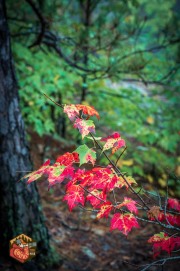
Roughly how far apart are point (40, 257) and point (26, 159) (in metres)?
1.09

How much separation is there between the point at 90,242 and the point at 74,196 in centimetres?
212

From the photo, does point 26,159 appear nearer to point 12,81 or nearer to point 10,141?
point 10,141

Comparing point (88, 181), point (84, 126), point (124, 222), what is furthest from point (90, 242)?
point (84, 126)

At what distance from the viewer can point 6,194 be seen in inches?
97.8

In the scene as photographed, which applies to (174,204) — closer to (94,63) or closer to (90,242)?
(90,242)

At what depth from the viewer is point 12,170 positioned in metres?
2.46

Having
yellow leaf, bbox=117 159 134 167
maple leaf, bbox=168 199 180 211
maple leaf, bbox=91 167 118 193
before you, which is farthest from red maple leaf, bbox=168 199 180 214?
yellow leaf, bbox=117 159 134 167

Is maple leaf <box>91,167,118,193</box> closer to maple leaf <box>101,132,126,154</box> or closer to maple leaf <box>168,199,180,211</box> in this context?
maple leaf <box>101,132,126,154</box>

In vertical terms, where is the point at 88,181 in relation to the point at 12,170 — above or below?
below

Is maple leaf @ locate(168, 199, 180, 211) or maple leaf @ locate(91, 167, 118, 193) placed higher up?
maple leaf @ locate(91, 167, 118, 193)

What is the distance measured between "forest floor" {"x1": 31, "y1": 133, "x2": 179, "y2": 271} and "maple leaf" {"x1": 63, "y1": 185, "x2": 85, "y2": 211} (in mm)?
1539

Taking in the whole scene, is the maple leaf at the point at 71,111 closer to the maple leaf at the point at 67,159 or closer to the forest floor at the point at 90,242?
the maple leaf at the point at 67,159

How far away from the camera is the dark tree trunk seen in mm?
2346

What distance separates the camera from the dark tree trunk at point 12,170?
92.4 inches
